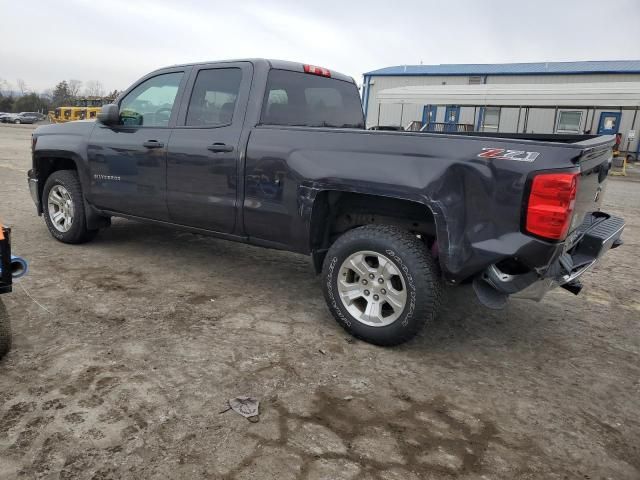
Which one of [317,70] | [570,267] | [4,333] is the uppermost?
[317,70]

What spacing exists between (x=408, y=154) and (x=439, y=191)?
0.31 metres

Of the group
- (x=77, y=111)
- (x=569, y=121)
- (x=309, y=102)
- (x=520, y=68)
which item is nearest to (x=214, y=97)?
(x=309, y=102)

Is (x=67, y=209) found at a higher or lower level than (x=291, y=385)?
higher

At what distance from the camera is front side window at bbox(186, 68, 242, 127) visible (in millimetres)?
4099

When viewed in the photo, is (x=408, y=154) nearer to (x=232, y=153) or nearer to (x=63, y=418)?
(x=232, y=153)

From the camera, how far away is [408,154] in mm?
3059

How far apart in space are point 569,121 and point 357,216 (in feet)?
84.7

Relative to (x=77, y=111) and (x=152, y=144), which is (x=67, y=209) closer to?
(x=152, y=144)

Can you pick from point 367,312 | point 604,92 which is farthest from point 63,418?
point 604,92

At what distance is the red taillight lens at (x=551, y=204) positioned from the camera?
261 cm

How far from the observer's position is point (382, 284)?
326 cm

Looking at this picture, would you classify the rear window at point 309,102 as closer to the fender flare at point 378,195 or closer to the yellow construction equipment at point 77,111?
the fender flare at point 378,195

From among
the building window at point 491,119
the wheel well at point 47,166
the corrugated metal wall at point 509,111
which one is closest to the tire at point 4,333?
the wheel well at point 47,166

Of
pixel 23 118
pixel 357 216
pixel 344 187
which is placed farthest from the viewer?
pixel 23 118
